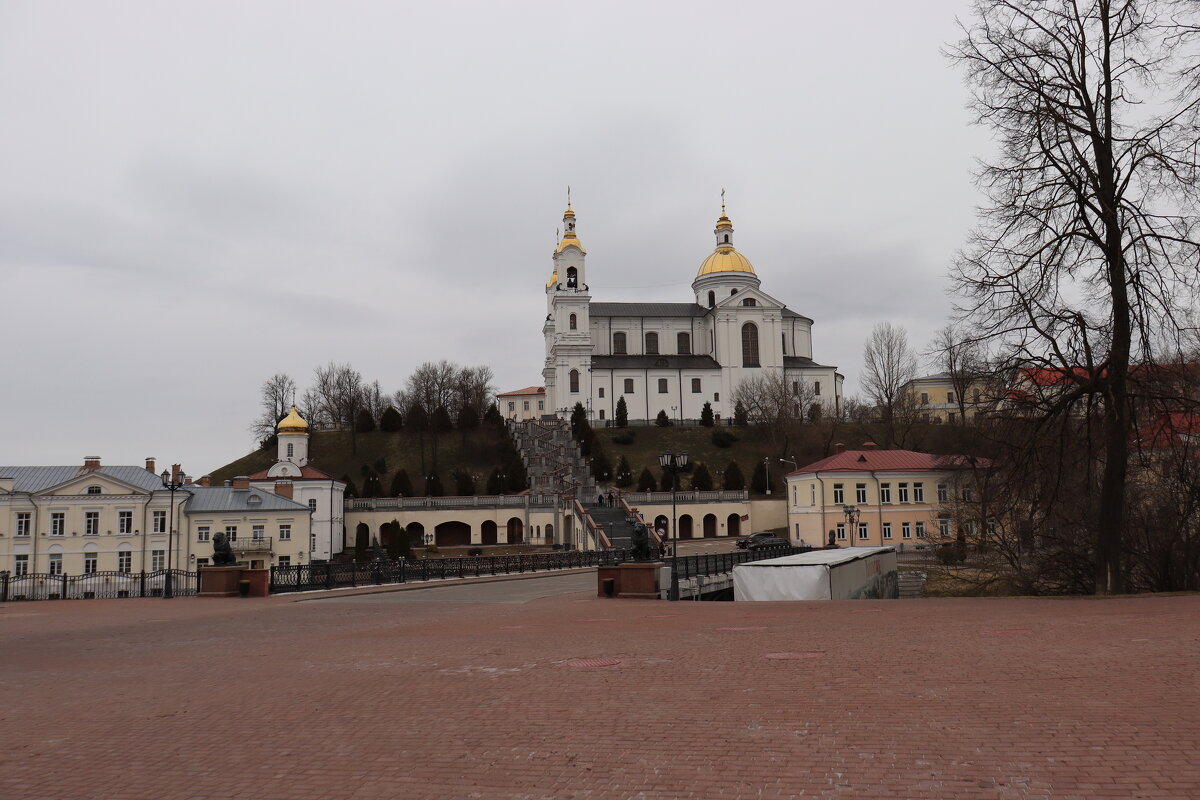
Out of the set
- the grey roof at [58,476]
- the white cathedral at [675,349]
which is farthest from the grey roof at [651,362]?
the grey roof at [58,476]

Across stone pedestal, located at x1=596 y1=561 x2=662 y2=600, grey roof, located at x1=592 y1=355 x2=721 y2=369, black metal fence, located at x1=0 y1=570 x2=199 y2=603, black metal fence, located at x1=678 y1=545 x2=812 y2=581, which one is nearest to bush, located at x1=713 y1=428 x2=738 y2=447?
grey roof, located at x1=592 y1=355 x2=721 y2=369

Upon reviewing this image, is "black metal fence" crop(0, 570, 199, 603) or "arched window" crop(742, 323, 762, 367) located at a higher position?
"arched window" crop(742, 323, 762, 367)

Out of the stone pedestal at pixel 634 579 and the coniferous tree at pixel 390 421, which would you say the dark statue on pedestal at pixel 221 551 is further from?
the coniferous tree at pixel 390 421

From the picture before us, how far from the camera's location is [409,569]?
3622 cm

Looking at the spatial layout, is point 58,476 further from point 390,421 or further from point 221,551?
point 390,421

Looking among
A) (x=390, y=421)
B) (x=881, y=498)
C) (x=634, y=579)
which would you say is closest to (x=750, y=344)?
(x=390, y=421)

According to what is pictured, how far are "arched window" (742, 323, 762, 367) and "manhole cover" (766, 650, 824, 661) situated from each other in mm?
97970

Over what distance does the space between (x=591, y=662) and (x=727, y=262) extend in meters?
106

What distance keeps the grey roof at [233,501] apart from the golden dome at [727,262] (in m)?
67.9

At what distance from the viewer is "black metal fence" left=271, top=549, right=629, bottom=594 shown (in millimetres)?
30953

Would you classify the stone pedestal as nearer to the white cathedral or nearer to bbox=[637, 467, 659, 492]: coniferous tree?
bbox=[637, 467, 659, 492]: coniferous tree

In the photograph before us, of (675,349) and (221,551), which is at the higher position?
(675,349)

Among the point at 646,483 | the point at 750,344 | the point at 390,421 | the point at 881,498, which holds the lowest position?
the point at 881,498

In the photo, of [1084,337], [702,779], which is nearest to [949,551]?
[1084,337]
